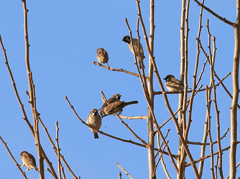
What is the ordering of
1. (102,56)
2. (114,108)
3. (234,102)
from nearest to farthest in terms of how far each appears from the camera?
1. (234,102)
2. (114,108)
3. (102,56)

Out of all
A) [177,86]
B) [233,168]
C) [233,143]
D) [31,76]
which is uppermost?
[177,86]

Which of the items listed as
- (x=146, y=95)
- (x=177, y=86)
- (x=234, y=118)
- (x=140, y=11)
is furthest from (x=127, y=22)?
(x=177, y=86)

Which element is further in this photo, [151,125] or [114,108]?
[114,108]

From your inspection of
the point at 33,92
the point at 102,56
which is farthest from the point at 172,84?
the point at 33,92

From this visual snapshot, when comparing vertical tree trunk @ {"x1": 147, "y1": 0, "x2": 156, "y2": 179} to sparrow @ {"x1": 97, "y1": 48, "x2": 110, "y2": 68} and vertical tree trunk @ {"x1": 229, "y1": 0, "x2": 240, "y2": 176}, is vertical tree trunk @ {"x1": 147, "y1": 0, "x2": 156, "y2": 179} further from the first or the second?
sparrow @ {"x1": 97, "y1": 48, "x2": 110, "y2": 68}

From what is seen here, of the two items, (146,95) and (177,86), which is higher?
(177,86)

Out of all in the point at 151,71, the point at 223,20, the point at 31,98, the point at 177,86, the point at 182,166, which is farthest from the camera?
the point at 177,86

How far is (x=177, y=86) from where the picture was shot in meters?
7.32

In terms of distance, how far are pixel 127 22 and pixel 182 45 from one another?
1.11 metres

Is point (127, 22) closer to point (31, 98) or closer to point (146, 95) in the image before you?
point (146, 95)

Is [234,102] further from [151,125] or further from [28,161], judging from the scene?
[28,161]

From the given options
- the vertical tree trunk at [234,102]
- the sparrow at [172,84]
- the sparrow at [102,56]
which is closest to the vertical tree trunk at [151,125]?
the vertical tree trunk at [234,102]

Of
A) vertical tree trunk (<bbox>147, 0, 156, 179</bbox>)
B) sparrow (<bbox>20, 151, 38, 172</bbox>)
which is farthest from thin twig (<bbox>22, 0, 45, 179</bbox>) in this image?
sparrow (<bbox>20, 151, 38, 172</bbox>)

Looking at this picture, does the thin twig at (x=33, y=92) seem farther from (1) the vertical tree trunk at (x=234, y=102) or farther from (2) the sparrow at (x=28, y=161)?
(2) the sparrow at (x=28, y=161)
